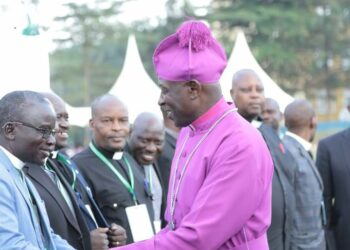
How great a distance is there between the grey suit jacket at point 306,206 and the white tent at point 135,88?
15.1 feet

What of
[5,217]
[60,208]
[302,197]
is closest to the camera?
[5,217]

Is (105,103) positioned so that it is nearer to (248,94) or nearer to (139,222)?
(139,222)

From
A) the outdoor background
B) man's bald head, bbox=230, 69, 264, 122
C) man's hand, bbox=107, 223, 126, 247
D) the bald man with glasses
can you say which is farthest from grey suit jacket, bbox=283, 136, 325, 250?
the outdoor background

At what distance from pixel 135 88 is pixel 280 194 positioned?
6.38 metres

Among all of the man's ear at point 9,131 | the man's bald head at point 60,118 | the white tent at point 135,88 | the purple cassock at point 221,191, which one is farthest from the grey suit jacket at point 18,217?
the white tent at point 135,88

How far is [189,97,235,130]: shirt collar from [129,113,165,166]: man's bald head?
3186mm

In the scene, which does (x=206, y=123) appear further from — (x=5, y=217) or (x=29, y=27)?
(x=29, y=27)

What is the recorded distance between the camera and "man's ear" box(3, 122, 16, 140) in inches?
153

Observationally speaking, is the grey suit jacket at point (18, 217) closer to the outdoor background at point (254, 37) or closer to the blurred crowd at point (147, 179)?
the blurred crowd at point (147, 179)

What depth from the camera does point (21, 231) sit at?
141 inches

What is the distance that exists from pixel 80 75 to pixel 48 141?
29.4 meters

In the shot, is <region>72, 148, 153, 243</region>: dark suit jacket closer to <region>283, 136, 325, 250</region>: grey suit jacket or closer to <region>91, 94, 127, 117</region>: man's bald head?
<region>91, 94, 127, 117</region>: man's bald head

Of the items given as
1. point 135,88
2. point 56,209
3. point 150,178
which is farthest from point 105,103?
point 135,88

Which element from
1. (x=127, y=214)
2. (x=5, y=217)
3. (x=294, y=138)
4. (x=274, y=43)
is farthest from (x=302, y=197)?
(x=274, y=43)
